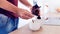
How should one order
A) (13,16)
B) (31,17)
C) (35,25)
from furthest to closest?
(31,17) < (13,16) < (35,25)

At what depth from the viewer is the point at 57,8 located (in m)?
1.20

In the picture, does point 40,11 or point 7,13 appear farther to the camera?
point 40,11

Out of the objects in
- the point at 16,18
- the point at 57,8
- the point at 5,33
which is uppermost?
the point at 57,8

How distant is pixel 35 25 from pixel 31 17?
24cm

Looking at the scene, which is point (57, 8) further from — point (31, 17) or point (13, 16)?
point (13, 16)

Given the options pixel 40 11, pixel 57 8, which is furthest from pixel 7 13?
pixel 57 8

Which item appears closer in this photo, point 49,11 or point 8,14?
point 8,14

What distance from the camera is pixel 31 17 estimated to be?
45.3 inches

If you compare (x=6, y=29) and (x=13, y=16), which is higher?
(x=13, y=16)

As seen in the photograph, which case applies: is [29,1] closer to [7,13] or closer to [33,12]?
[33,12]

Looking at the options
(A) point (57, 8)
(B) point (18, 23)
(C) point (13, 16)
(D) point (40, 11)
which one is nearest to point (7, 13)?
(C) point (13, 16)

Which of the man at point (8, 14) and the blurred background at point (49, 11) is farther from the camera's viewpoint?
the blurred background at point (49, 11)

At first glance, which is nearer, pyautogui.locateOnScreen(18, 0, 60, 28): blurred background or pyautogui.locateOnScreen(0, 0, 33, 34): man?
pyautogui.locateOnScreen(0, 0, 33, 34): man

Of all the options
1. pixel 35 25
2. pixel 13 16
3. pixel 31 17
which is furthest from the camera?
pixel 31 17
